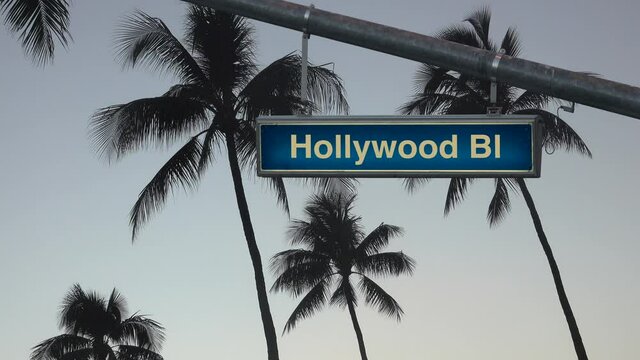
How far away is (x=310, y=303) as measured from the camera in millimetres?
49625

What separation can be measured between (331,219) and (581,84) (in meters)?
46.2

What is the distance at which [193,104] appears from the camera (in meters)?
29.8

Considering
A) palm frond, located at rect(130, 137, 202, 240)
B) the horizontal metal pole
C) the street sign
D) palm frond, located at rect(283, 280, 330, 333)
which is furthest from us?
palm frond, located at rect(283, 280, 330, 333)

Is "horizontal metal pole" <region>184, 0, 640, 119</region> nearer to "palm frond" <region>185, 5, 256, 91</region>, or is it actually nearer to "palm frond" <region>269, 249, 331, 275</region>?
"palm frond" <region>185, 5, 256, 91</region>

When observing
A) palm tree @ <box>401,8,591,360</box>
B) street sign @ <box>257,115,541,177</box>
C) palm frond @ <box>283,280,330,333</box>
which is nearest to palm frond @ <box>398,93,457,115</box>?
palm tree @ <box>401,8,591,360</box>

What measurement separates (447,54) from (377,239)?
1812 inches

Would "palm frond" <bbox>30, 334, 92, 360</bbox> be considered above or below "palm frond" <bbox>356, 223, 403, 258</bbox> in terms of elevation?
below

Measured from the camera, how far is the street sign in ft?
21.9

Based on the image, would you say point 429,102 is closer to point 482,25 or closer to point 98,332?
point 482,25

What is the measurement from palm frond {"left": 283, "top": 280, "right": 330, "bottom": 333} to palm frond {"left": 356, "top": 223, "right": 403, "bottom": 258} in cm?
214

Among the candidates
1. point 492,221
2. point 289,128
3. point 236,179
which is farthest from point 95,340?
point 289,128

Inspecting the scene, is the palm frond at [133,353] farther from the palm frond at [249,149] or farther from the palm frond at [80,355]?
the palm frond at [249,149]

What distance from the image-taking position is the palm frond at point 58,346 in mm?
48812

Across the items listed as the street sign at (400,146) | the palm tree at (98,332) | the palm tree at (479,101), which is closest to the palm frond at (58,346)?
the palm tree at (98,332)
